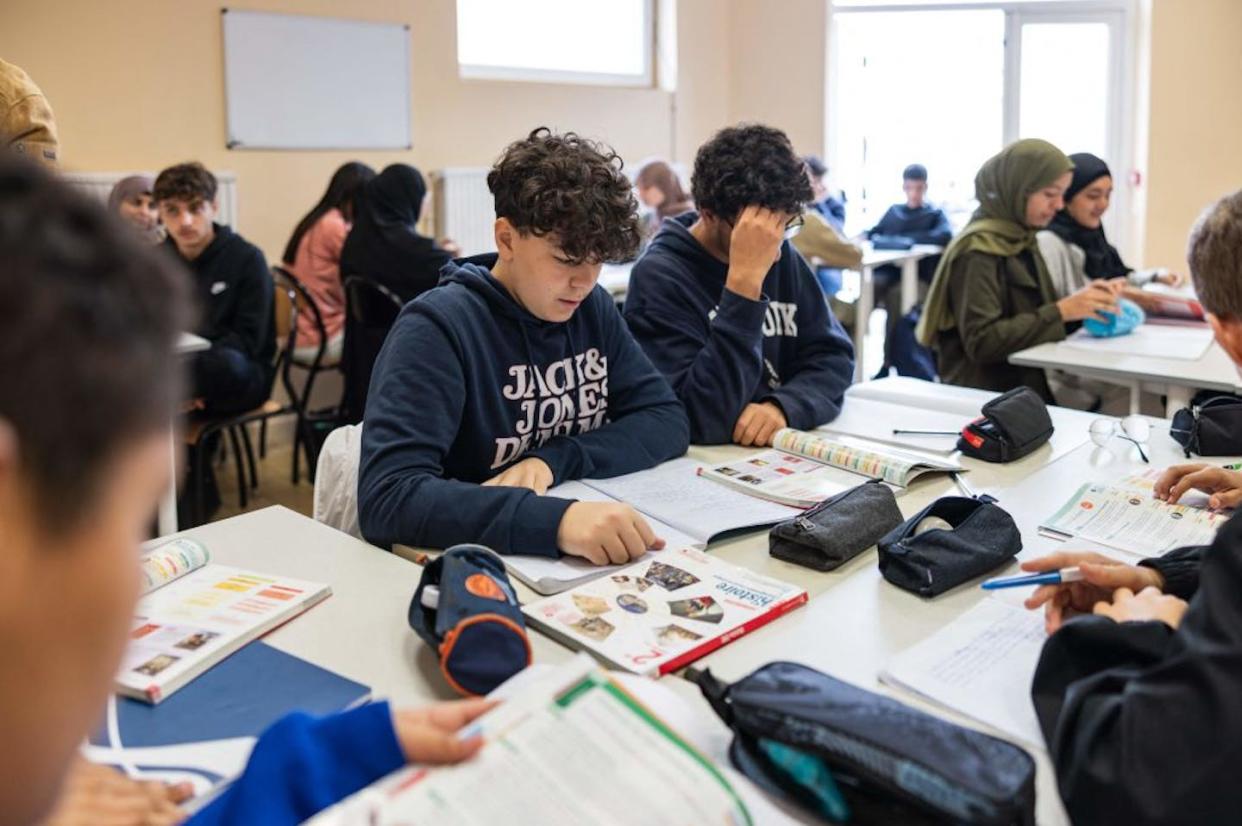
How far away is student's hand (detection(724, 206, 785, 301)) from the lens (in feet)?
6.84

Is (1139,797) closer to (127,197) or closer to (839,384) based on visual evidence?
(839,384)

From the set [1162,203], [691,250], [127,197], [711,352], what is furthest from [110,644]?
[1162,203]

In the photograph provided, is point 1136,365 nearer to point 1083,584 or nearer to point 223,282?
point 1083,584

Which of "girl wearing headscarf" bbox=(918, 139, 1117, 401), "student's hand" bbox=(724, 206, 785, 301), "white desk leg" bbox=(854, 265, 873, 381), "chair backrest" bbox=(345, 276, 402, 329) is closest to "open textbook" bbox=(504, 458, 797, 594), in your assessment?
"student's hand" bbox=(724, 206, 785, 301)

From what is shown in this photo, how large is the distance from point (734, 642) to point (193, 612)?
0.61 m

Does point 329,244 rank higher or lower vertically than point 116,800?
higher

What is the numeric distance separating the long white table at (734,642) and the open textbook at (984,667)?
0.02 meters

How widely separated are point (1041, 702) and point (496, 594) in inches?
20.9

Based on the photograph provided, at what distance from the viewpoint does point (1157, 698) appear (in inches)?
33.3

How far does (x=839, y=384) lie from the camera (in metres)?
2.27

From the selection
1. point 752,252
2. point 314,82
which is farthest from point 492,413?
point 314,82

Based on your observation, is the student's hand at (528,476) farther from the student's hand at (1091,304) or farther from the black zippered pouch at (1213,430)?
the student's hand at (1091,304)

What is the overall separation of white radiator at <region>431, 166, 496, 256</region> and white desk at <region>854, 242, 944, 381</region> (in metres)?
1.87

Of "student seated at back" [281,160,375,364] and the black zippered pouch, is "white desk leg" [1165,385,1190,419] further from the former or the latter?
"student seated at back" [281,160,375,364]
